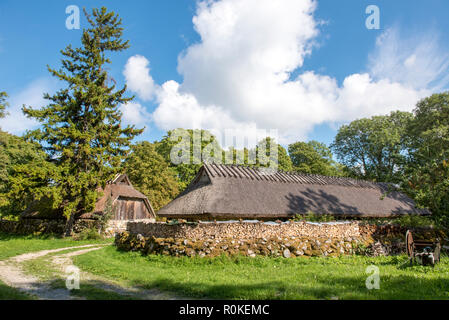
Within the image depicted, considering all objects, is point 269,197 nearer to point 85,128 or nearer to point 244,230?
point 244,230

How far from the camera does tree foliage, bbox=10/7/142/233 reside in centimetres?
2141

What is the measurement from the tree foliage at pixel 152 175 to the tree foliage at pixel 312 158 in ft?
69.1

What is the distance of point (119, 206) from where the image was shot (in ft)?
87.8

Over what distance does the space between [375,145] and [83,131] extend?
116ft

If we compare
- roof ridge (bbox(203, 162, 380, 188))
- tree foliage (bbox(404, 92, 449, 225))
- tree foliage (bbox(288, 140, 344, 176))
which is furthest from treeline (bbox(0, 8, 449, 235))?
tree foliage (bbox(288, 140, 344, 176))

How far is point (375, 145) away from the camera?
3644cm

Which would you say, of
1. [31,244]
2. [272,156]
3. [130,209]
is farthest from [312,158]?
[31,244]

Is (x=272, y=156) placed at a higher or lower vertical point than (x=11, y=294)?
higher

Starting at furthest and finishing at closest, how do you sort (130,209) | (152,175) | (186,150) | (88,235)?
(186,150) → (152,175) → (130,209) → (88,235)

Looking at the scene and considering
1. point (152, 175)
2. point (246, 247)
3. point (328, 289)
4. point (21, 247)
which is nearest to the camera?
point (328, 289)

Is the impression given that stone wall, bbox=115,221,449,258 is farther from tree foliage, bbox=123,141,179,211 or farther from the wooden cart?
tree foliage, bbox=123,141,179,211

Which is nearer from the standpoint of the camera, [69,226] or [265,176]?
[265,176]

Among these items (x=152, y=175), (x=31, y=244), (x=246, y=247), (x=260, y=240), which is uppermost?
(x=152, y=175)
